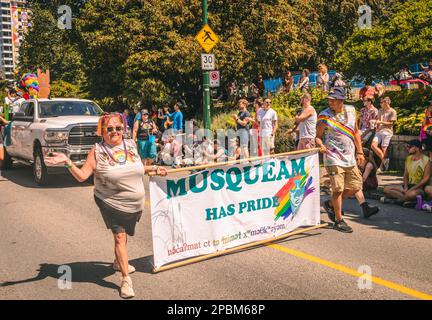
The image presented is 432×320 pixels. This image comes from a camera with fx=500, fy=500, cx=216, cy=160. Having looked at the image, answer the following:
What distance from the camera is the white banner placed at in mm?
5949

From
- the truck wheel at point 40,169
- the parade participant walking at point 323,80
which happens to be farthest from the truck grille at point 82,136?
the parade participant walking at point 323,80

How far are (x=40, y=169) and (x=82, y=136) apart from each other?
4.72 feet

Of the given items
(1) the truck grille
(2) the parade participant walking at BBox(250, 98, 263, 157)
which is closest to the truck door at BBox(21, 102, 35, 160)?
(1) the truck grille

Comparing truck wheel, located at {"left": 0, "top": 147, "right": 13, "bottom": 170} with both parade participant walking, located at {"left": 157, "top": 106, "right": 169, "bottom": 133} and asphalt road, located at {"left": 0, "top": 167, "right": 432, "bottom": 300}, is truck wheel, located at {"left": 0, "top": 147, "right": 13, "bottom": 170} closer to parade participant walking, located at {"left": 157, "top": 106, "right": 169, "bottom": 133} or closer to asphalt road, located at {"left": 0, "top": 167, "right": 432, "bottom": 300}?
parade participant walking, located at {"left": 157, "top": 106, "right": 169, "bottom": 133}

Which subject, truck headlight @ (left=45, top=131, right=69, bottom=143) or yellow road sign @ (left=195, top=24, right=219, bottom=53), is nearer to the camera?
truck headlight @ (left=45, top=131, right=69, bottom=143)

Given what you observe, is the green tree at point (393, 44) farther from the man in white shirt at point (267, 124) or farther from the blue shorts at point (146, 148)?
the blue shorts at point (146, 148)

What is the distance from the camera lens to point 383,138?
40.5 ft

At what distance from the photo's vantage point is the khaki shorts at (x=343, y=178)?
763cm

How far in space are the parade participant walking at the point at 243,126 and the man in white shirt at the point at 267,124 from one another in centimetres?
40

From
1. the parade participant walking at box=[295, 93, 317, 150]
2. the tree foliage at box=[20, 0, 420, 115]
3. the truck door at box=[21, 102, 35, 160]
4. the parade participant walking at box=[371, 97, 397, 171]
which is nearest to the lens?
the parade participant walking at box=[295, 93, 317, 150]

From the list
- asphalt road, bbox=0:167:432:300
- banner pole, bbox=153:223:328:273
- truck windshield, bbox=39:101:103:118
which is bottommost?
asphalt road, bbox=0:167:432:300

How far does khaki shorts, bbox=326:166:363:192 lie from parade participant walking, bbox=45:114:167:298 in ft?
11.2

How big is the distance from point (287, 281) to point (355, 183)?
293cm
